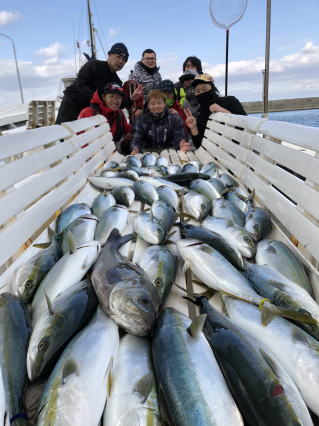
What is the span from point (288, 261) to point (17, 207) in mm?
1762

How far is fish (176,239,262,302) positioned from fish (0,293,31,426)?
92 cm

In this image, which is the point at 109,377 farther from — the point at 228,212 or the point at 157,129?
the point at 157,129

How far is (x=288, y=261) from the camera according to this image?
1.92 meters

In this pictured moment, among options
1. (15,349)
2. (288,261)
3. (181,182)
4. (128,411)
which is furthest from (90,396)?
(181,182)

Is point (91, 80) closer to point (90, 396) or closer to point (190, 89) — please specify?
point (190, 89)

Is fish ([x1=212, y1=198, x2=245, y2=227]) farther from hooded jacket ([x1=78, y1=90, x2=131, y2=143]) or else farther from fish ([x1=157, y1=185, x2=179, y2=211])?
hooded jacket ([x1=78, y1=90, x2=131, y2=143])

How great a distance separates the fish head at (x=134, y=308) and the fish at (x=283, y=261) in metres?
0.84

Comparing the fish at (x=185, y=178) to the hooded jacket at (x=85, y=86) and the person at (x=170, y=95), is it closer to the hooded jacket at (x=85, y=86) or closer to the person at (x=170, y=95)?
the person at (x=170, y=95)

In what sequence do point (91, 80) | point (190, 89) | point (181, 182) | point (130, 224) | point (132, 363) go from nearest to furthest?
point (132, 363) < point (130, 224) < point (181, 182) < point (91, 80) < point (190, 89)

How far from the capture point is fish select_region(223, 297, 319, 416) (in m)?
1.13

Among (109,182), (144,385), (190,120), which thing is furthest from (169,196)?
(190,120)

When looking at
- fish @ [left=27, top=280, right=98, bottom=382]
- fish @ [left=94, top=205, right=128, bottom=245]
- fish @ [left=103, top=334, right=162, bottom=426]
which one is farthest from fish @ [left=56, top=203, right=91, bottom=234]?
fish @ [left=103, top=334, right=162, bottom=426]

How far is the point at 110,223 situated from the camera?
2.45 meters

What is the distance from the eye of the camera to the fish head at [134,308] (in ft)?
4.46
